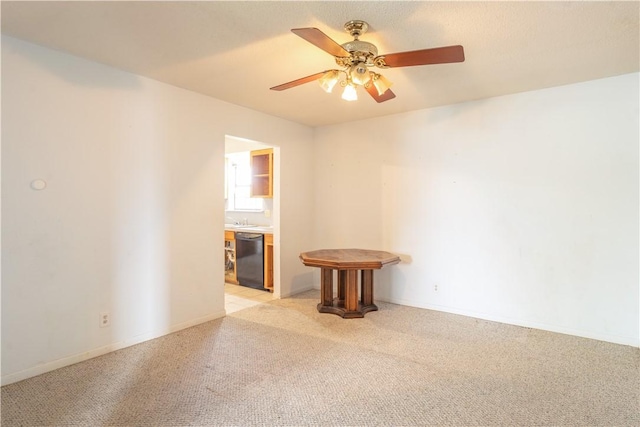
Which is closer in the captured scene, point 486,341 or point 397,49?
point 397,49

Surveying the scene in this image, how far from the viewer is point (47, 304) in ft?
8.05

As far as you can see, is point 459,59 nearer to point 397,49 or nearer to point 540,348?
point 397,49

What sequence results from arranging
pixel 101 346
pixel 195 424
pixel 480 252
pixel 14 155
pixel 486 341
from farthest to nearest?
pixel 480 252 → pixel 486 341 → pixel 101 346 → pixel 14 155 → pixel 195 424

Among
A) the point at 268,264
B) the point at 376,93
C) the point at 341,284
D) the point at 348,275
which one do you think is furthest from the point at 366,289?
the point at 376,93

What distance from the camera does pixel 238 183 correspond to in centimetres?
600

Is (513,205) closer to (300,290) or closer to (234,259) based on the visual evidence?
(300,290)

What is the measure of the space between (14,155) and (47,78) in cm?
60

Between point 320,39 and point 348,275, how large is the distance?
7.95 feet

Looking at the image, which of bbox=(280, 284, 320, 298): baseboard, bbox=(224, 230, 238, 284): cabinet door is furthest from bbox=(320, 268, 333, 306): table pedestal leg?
bbox=(224, 230, 238, 284): cabinet door

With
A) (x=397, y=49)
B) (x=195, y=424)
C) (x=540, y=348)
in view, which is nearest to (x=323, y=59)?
(x=397, y=49)

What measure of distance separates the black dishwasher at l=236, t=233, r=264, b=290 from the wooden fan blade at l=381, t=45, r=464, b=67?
3189 millimetres

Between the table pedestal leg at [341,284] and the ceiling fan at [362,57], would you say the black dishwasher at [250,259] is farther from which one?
the ceiling fan at [362,57]

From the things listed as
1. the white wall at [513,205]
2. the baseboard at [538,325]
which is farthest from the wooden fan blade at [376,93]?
the baseboard at [538,325]

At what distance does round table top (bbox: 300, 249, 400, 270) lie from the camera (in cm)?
350
